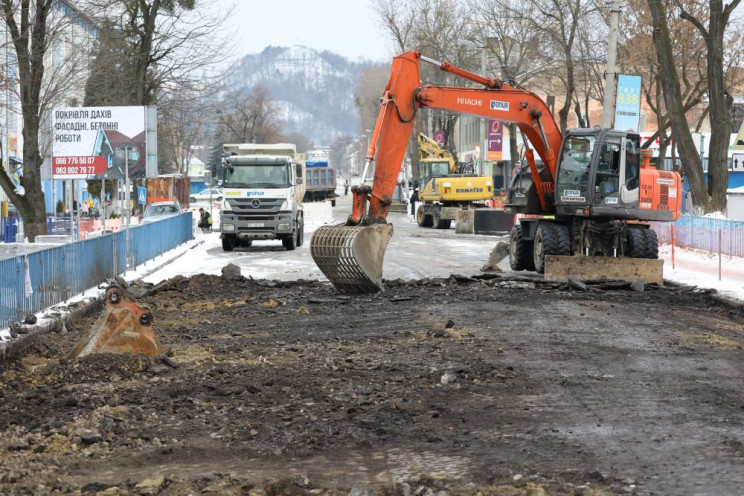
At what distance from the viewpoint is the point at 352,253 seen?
18078 mm

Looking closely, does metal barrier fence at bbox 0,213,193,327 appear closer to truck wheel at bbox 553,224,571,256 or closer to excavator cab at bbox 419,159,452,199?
truck wheel at bbox 553,224,571,256

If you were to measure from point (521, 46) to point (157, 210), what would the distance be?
23.8m

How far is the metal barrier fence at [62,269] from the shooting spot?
45.4 feet

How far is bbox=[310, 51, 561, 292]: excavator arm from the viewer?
18297mm

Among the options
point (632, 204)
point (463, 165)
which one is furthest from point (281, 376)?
point (463, 165)

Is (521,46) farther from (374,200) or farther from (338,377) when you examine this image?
(338,377)

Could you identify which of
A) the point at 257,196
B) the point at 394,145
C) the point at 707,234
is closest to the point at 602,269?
the point at 394,145

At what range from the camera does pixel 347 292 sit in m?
19.0

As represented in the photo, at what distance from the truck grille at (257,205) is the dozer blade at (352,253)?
12.9 m

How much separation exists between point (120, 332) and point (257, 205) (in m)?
20.2

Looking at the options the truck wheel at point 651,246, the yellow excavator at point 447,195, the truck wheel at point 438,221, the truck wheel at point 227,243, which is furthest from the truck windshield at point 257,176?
the truck wheel at point 438,221

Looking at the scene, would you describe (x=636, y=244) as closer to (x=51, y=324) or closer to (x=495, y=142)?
(x=51, y=324)

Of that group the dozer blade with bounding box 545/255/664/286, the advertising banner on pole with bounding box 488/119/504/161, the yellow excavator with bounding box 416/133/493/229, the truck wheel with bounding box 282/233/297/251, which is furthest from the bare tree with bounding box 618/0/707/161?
the dozer blade with bounding box 545/255/664/286

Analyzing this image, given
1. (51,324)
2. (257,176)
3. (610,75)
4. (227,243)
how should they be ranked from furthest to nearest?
(227,243) → (257,176) → (610,75) → (51,324)
